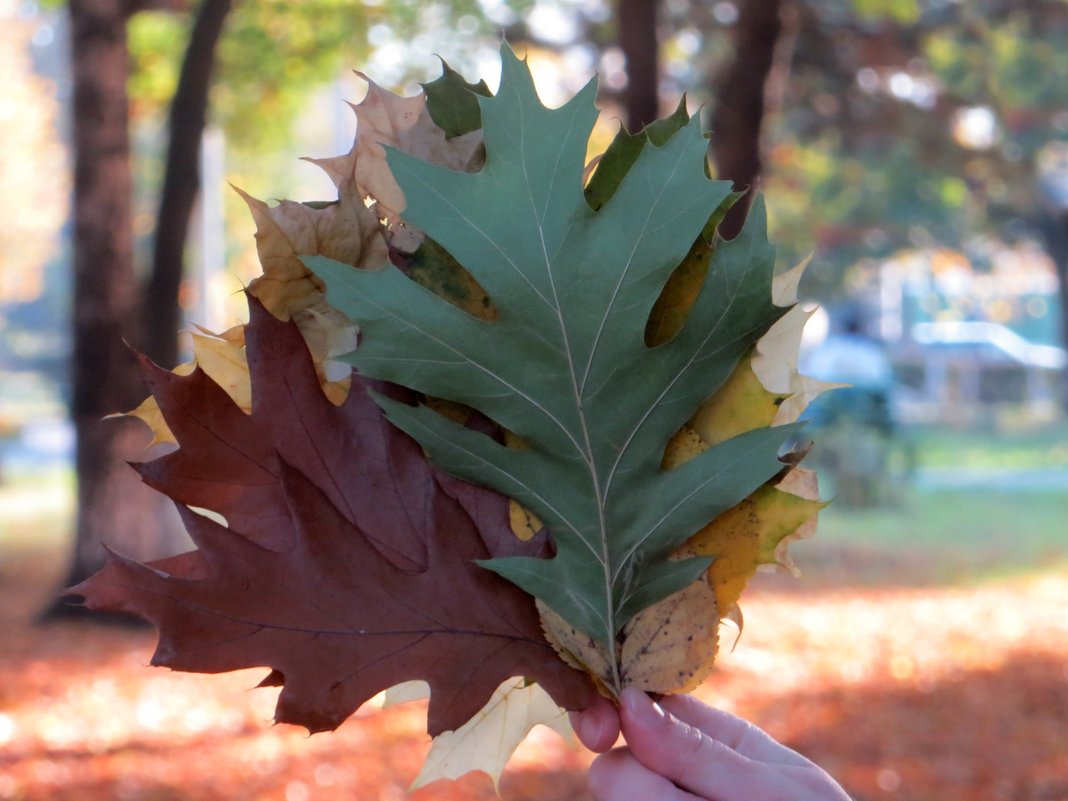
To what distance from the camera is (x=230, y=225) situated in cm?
3231

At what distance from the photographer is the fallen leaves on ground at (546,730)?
552cm

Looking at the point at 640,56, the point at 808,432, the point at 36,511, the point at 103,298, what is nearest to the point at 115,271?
the point at 103,298

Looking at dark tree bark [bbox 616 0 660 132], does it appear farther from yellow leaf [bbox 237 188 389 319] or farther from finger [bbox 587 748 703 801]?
finger [bbox 587 748 703 801]

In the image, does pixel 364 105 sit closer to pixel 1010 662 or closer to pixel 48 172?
pixel 1010 662

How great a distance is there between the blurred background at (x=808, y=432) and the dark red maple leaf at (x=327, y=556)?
0.51 meters

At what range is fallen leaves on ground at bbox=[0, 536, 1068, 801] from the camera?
552cm

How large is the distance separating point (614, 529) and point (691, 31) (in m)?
12.6

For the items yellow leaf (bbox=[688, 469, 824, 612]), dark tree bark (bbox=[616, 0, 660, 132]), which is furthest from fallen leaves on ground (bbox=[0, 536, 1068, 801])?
dark tree bark (bbox=[616, 0, 660, 132])

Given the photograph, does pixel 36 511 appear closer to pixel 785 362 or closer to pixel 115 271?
pixel 115 271

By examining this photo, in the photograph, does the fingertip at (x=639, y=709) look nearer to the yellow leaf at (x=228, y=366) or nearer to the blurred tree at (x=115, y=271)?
the yellow leaf at (x=228, y=366)

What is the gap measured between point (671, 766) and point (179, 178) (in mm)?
7892

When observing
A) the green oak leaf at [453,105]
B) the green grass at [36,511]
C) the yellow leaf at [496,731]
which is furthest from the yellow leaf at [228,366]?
the green grass at [36,511]

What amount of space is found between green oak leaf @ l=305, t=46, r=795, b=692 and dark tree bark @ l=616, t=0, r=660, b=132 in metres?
6.39

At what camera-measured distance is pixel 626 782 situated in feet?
4.33
